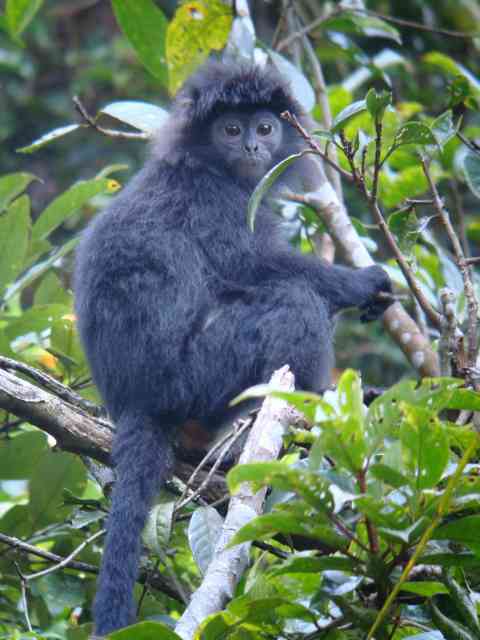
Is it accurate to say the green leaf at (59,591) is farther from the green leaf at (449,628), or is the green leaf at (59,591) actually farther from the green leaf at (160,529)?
the green leaf at (449,628)

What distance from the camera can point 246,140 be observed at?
13.9 ft

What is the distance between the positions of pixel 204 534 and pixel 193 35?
2.47m

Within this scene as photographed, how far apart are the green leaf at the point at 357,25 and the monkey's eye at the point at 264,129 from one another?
0.52 meters

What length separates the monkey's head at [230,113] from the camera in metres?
4.18

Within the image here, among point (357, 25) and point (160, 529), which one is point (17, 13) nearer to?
Answer: point (357, 25)

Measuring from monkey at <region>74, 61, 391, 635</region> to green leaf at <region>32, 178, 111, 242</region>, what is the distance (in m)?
0.10

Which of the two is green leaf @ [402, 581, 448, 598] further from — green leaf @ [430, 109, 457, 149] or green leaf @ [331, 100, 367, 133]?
green leaf @ [430, 109, 457, 149]

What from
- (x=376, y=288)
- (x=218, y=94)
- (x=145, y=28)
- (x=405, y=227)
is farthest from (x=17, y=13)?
(x=405, y=227)

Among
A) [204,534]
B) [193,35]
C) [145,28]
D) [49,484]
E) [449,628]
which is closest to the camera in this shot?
[449,628]

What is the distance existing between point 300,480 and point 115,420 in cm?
169

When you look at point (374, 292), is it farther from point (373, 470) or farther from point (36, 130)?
point (36, 130)

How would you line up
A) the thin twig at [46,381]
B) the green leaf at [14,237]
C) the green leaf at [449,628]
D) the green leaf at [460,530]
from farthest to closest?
1. the green leaf at [14,237]
2. the thin twig at [46,381]
3. the green leaf at [449,628]
4. the green leaf at [460,530]

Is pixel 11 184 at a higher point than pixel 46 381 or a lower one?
higher

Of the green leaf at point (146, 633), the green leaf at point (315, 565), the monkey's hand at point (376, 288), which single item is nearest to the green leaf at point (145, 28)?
the monkey's hand at point (376, 288)
